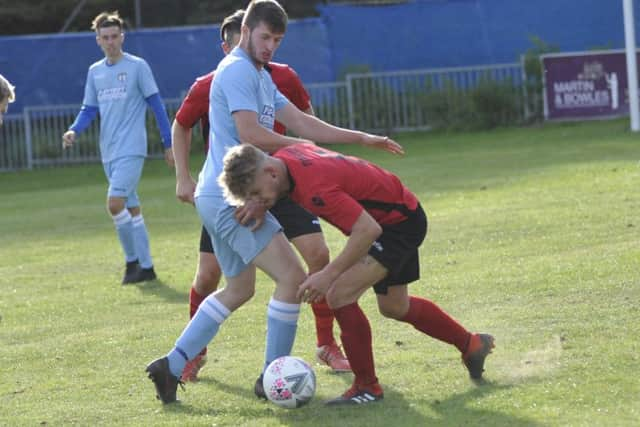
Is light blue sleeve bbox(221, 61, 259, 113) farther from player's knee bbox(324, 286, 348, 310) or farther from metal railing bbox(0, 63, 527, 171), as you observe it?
metal railing bbox(0, 63, 527, 171)

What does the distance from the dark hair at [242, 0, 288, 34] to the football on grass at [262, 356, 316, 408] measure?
1.67 metres

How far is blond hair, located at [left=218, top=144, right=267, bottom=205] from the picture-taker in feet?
19.4

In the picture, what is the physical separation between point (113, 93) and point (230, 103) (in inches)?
210

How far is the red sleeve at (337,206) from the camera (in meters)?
5.89

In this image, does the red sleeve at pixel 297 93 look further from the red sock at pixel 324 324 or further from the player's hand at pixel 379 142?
the red sock at pixel 324 324

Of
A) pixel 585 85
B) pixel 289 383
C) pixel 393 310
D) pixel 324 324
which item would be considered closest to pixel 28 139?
pixel 585 85

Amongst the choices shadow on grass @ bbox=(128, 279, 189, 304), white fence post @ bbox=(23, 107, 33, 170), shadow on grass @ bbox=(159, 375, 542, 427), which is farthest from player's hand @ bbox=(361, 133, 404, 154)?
white fence post @ bbox=(23, 107, 33, 170)

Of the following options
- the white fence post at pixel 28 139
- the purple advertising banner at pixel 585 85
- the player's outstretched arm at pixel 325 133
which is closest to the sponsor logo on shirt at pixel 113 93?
the player's outstretched arm at pixel 325 133

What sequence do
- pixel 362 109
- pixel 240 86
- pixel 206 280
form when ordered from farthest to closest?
1. pixel 362 109
2. pixel 206 280
3. pixel 240 86

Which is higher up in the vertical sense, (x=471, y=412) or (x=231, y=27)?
(x=231, y=27)

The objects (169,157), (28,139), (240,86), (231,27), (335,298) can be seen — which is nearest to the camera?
(335,298)

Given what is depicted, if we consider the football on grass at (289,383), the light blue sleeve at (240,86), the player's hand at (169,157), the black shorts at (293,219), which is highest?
the light blue sleeve at (240,86)

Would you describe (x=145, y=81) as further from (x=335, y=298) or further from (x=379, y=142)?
(x=335, y=298)

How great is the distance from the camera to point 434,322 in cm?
676
